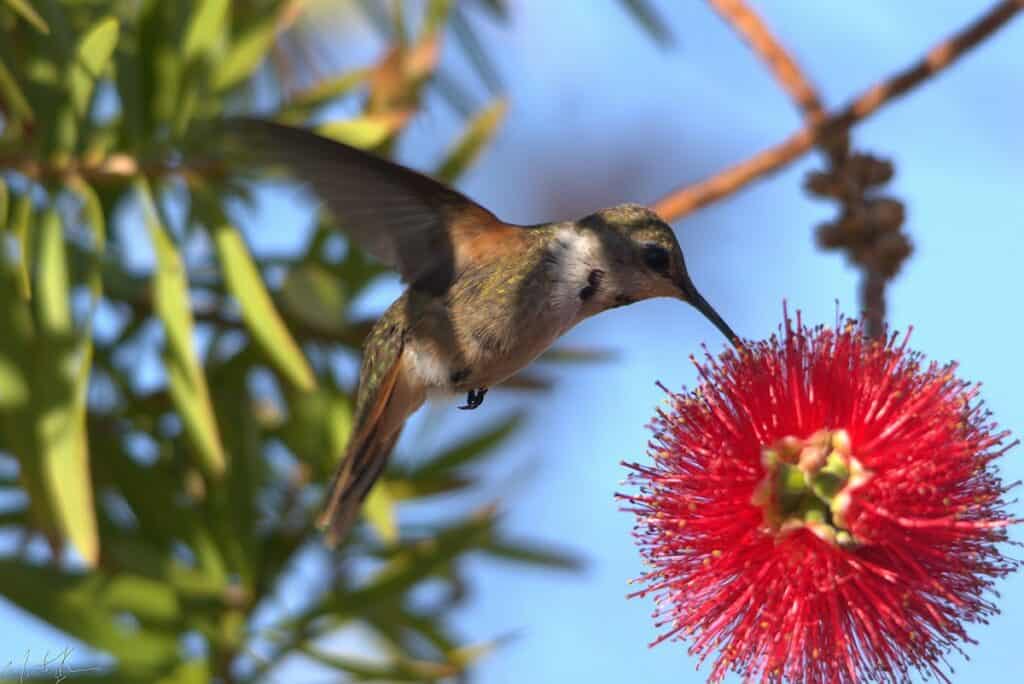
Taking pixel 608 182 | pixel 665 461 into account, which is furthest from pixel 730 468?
pixel 608 182

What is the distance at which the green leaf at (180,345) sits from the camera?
2.06 metres

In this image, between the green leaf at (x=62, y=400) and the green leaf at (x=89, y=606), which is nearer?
the green leaf at (x=62, y=400)

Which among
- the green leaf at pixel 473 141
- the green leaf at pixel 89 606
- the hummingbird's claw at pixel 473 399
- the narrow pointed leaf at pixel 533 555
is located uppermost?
the green leaf at pixel 473 141

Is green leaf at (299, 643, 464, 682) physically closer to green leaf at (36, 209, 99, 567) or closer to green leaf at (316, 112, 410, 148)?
green leaf at (36, 209, 99, 567)

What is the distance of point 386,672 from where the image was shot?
2.18 metres

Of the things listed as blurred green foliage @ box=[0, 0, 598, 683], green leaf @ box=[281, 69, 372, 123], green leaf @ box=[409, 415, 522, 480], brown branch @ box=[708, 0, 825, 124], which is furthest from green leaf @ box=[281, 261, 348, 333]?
brown branch @ box=[708, 0, 825, 124]

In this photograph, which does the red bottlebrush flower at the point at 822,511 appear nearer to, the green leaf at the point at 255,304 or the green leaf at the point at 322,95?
the green leaf at the point at 255,304

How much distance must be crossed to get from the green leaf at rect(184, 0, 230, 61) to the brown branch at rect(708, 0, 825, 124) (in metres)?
0.74

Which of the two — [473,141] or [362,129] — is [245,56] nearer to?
[362,129]

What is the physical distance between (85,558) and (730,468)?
2.68 ft

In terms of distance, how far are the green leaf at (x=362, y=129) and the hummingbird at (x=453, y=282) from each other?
0.47 ft

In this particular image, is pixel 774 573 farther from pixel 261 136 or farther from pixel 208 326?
pixel 208 326

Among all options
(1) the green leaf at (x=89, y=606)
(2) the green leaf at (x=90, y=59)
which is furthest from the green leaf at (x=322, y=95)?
(1) the green leaf at (x=89, y=606)

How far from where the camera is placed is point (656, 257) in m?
2.07
